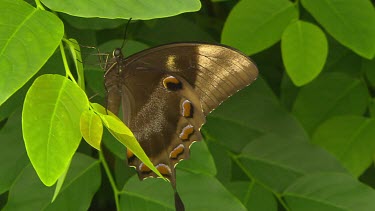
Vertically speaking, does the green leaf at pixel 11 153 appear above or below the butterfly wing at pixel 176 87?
below

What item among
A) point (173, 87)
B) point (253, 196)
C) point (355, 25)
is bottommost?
point (253, 196)

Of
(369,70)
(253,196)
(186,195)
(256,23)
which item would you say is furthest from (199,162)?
(369,70)

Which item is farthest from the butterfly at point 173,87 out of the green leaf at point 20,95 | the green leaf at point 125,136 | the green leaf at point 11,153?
the green leaf at point 125,136

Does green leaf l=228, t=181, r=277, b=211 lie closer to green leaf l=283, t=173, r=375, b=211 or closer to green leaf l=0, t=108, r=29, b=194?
green leaf l=283, t=173, r=375, b=211

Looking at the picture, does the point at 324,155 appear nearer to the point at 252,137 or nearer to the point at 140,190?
the point at 252,137

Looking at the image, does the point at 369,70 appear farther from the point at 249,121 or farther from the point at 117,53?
the point at 117,53

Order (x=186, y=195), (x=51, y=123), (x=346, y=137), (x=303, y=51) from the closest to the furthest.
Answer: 1. (x=51, y=123)
2. (x=186, y=195)
3. (x=303, y=51)
4. (x=346, y=137)

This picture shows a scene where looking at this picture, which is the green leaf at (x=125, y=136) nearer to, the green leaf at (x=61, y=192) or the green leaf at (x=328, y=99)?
the green leaf at (x=61, y=192)
